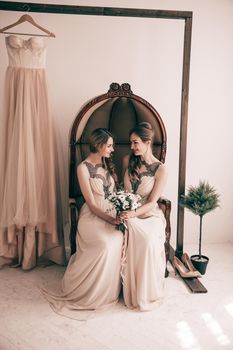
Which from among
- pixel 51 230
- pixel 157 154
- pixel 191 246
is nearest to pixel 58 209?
pixel 51 230

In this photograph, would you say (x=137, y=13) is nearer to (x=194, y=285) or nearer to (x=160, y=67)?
(x=160, y=67)

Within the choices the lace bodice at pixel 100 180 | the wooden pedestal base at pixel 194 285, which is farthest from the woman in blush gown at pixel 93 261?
the wooden pedestal base at pixel 194 285

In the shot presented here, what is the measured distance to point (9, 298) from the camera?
3.19 metres

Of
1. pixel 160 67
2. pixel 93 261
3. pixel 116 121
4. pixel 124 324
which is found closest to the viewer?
pixel 124 324

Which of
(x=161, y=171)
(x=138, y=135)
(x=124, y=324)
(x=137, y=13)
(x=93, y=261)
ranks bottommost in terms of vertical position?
(x=124, y=324)

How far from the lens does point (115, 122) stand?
3951mm

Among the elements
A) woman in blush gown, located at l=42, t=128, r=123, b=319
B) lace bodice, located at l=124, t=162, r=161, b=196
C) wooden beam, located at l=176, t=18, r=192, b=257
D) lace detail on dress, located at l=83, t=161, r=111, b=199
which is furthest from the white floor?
lace detail on dress, located at l=83, t=161, r=111, b=199

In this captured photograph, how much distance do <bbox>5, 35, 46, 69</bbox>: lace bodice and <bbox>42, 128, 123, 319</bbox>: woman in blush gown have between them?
89 cm

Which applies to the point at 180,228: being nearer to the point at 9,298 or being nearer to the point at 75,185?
the point at 75,185

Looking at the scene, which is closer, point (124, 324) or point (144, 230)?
point (124, 324)

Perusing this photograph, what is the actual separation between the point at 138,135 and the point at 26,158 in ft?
3.34

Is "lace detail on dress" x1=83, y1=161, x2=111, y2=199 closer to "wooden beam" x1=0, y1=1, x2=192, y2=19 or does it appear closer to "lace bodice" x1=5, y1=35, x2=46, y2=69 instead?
"lace bodice" x1=5, y1=35, x2=46, y2=69

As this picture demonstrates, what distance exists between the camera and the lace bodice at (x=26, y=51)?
Result: 351 centimetres

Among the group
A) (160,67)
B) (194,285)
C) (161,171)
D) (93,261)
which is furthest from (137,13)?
(194,285)
